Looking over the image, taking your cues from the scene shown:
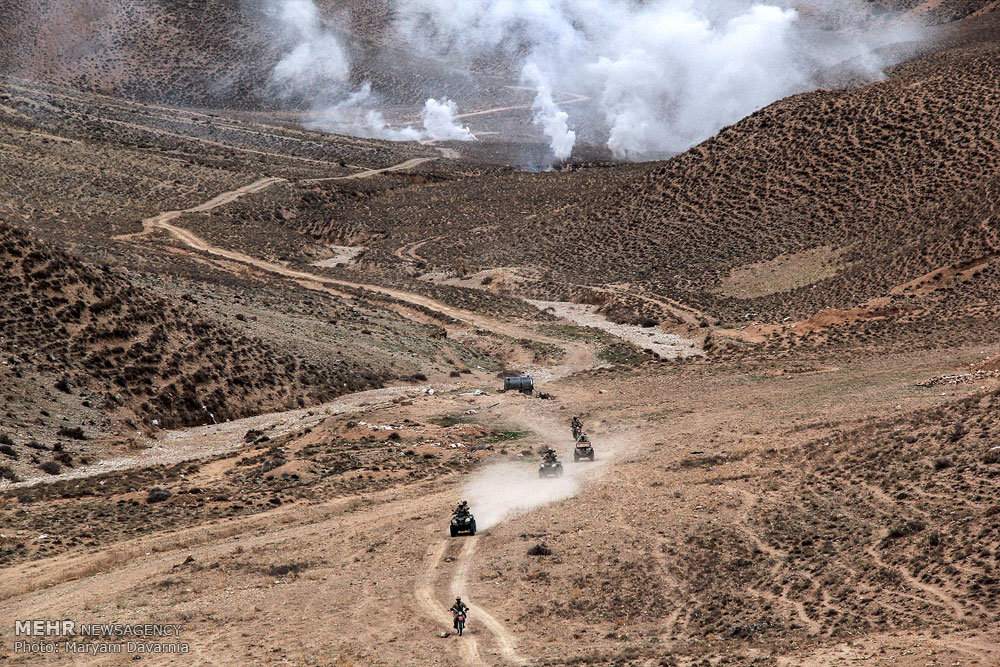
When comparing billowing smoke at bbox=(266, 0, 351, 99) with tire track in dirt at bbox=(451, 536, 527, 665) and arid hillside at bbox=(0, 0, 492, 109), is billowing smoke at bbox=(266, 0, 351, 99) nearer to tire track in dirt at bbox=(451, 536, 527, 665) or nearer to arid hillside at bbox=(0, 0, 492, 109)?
arid hillside at bbox=(0, 0, 492, 109)

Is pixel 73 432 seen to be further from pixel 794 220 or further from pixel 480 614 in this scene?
pixel 794 220

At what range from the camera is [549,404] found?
43.1m

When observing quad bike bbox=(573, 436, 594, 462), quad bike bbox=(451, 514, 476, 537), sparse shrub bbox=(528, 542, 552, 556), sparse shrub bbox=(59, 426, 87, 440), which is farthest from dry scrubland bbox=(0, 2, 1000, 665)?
quad bike bbox=(573, 436, 594, 462)

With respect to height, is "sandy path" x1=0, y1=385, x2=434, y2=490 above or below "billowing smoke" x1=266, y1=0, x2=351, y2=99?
below

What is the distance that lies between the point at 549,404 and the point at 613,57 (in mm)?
128093

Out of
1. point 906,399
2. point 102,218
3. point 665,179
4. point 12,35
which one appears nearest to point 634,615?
point 906,399

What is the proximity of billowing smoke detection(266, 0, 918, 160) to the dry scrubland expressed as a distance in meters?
33.4

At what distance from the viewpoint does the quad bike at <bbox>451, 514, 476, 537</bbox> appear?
2648 cm

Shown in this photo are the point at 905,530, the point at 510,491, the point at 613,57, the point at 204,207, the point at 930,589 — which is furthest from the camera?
the point at 613,57

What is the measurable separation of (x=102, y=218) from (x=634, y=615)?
76754mm

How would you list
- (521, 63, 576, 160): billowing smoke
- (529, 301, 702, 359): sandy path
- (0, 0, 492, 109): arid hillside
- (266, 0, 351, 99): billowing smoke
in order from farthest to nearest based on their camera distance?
(266, 0, 351, 99): billowing smoke
(0, 0, 492, 109): arid hillside
(521, 63, 576, 160): billowing smoke
(529, 301, 702, 359): sandy path

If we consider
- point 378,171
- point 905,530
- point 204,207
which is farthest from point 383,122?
point 905,530

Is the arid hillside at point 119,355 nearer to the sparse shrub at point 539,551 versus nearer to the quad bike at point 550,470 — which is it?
the quad bike at point 550,470

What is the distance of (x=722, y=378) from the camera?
45.8 meters
